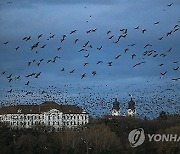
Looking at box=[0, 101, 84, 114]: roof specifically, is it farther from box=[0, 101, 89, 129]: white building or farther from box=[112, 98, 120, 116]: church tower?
box=[112, 98, 120, 116]: church tower

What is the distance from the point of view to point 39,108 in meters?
146

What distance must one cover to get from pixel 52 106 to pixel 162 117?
50.5 m

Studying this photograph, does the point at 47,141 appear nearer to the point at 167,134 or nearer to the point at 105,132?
the point at 105,132

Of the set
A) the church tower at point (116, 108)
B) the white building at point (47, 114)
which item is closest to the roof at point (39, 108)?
the white building at point (47, 114)

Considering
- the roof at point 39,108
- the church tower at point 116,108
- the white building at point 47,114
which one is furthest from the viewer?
the roof at point 39,108

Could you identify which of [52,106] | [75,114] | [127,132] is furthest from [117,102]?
[127,132]

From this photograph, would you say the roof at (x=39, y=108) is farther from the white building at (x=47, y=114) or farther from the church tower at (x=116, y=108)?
the church tower at (x=116, y=108)

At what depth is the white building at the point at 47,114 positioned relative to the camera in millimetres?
133375

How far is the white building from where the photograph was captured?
13338 cm

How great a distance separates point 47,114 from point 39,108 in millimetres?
4758

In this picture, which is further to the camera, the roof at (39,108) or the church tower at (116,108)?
the roof at (39,108)

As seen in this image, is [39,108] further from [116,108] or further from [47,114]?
[116,108]

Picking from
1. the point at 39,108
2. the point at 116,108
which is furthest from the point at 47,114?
the point at 116,108

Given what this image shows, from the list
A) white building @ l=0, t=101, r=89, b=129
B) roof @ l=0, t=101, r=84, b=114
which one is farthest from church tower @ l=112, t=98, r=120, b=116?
roof @ l=0, t=101, r=84, b=114
